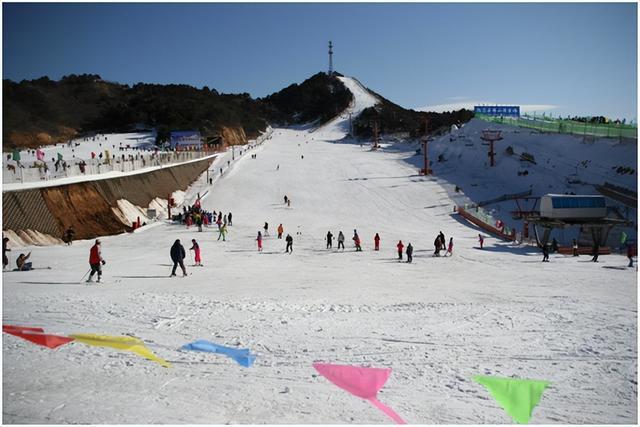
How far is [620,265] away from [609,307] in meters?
7.97

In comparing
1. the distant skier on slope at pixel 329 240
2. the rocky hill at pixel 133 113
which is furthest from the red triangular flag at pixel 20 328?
the rocky hill at pixel 133 113

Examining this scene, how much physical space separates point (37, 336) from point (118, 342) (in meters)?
1.25

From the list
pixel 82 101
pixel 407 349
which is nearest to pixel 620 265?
pixel 407 349

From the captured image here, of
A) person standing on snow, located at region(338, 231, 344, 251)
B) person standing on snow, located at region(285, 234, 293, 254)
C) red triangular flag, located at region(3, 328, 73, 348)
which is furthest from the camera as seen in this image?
person standing on snow, located at region(338, 231, 344, 251)

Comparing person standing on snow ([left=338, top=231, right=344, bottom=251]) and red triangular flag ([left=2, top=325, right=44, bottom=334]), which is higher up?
red triangular flag ([left=2, top=325, right=44, bottom=334])

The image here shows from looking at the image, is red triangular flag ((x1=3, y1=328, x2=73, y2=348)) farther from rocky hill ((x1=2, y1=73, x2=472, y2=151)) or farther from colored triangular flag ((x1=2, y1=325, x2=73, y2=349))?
rocky hill ((x1=2, y1=73, x2=472, y2=151))

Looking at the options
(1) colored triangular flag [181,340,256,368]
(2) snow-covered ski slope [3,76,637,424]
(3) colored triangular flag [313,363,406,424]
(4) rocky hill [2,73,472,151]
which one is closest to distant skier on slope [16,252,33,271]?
(2) snow-covered ski slope [3,76,637,424]

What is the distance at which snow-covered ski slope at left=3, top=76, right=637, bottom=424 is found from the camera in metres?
5.60

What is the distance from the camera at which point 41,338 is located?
7.10 m

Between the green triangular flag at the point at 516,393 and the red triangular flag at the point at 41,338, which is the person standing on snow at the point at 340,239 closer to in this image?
the red triangular flag at the point at 41,338

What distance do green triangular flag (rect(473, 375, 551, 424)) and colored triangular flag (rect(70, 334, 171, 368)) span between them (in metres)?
4.54

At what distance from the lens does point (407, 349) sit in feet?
24.2

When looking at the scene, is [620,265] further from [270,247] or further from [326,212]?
[326,212]

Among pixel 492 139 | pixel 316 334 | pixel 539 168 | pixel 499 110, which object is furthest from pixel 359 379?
pixel 499 110
